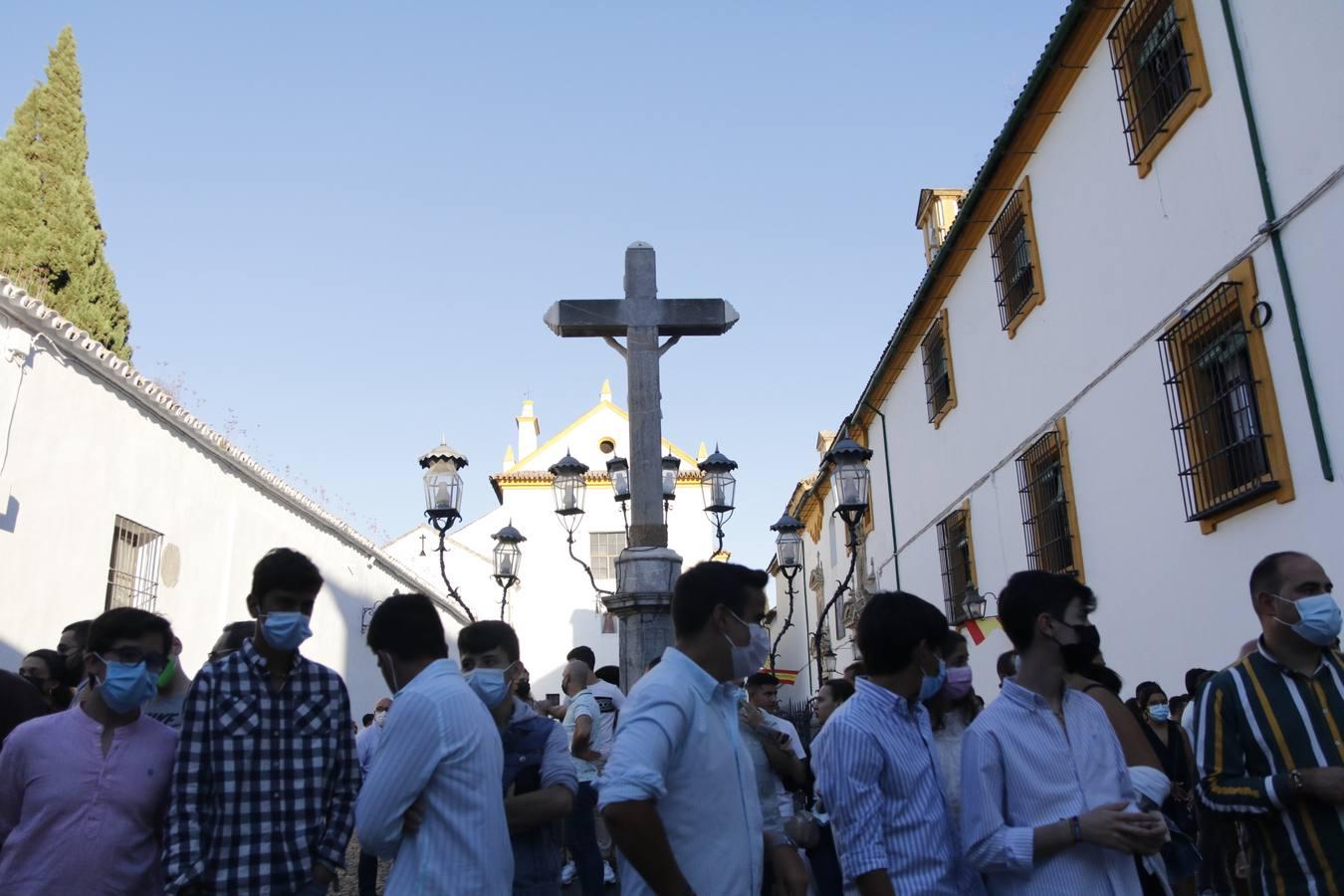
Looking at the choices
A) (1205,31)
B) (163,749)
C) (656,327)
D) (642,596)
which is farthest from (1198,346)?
(163,749)

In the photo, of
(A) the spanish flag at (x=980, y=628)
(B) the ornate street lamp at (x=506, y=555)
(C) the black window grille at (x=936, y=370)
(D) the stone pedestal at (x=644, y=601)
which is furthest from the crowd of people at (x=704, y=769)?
(C) the black window grille at (x=936, y=370)

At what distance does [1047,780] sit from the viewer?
2959mm

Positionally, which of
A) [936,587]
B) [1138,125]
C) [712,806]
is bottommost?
[712,806]

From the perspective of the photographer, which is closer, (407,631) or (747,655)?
(747,655)

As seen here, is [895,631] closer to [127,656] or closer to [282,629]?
[282,629]

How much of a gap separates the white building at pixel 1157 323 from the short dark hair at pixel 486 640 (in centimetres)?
532

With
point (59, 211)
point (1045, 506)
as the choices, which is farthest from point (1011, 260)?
point (59, 211)

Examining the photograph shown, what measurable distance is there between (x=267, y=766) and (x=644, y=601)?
422 cm

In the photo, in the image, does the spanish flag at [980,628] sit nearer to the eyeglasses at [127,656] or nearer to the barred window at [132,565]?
the barred window at [132,565]

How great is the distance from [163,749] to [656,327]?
5325mm

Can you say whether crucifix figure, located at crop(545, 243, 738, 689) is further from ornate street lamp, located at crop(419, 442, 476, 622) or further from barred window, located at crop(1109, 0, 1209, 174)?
barred window, located at crop(1109, 0, 1209, 174)

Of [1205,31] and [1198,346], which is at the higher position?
[1205,31]

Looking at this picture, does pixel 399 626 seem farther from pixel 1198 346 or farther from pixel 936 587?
pixel 936 587

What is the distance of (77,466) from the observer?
9531mm
